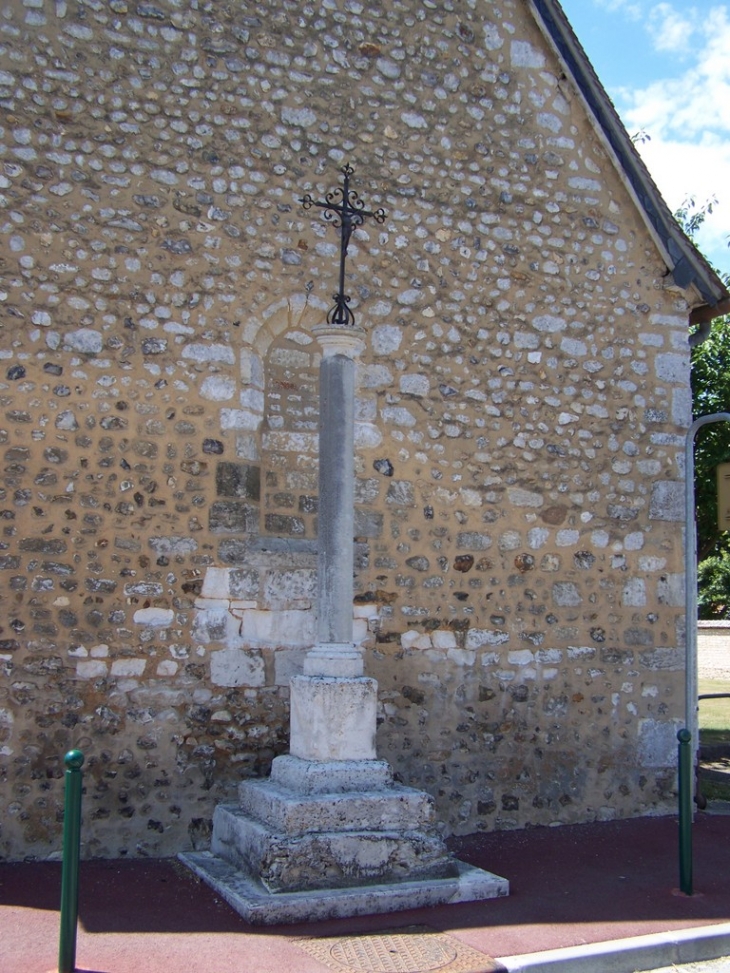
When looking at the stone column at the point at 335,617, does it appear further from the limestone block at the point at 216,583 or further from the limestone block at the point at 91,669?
the limestone block at the point at 91,669

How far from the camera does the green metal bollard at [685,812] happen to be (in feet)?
19.2

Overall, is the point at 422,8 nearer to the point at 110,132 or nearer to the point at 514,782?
the point at 110,132

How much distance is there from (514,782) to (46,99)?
5.97 meters

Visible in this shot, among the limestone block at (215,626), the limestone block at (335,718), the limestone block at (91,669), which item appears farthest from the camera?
the limestone block at (215,626)

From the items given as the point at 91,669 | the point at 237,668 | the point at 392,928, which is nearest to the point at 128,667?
the point at 91,669

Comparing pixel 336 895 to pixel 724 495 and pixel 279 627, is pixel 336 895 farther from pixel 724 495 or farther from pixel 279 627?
pixel 724 495

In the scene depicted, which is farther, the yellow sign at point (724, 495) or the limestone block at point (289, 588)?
the yellow sign at point (724, 495)

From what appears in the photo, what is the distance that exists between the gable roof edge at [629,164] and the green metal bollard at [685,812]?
4.38m

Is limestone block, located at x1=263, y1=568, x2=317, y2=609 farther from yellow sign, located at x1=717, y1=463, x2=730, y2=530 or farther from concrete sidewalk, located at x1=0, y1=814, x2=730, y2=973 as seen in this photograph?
yellow sign, located at x1=717, y1=463, x2=730, y2=530

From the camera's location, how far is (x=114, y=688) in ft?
21.6

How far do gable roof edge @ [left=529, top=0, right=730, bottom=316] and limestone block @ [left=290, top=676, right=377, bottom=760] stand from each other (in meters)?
4.90

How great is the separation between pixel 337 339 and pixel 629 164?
3871mm

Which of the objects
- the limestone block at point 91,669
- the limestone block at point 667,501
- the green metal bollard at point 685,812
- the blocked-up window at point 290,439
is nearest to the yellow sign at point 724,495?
the limestone block at point 667,501

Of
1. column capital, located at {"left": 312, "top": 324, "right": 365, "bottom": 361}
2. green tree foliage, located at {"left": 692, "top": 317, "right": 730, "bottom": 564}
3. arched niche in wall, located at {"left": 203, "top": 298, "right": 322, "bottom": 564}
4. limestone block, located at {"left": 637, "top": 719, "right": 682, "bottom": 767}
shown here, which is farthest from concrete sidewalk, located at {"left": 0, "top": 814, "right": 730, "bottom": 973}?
green tree foliage, located at {"left": 692, "top": 317, "right": 730, "bottom": 564}
